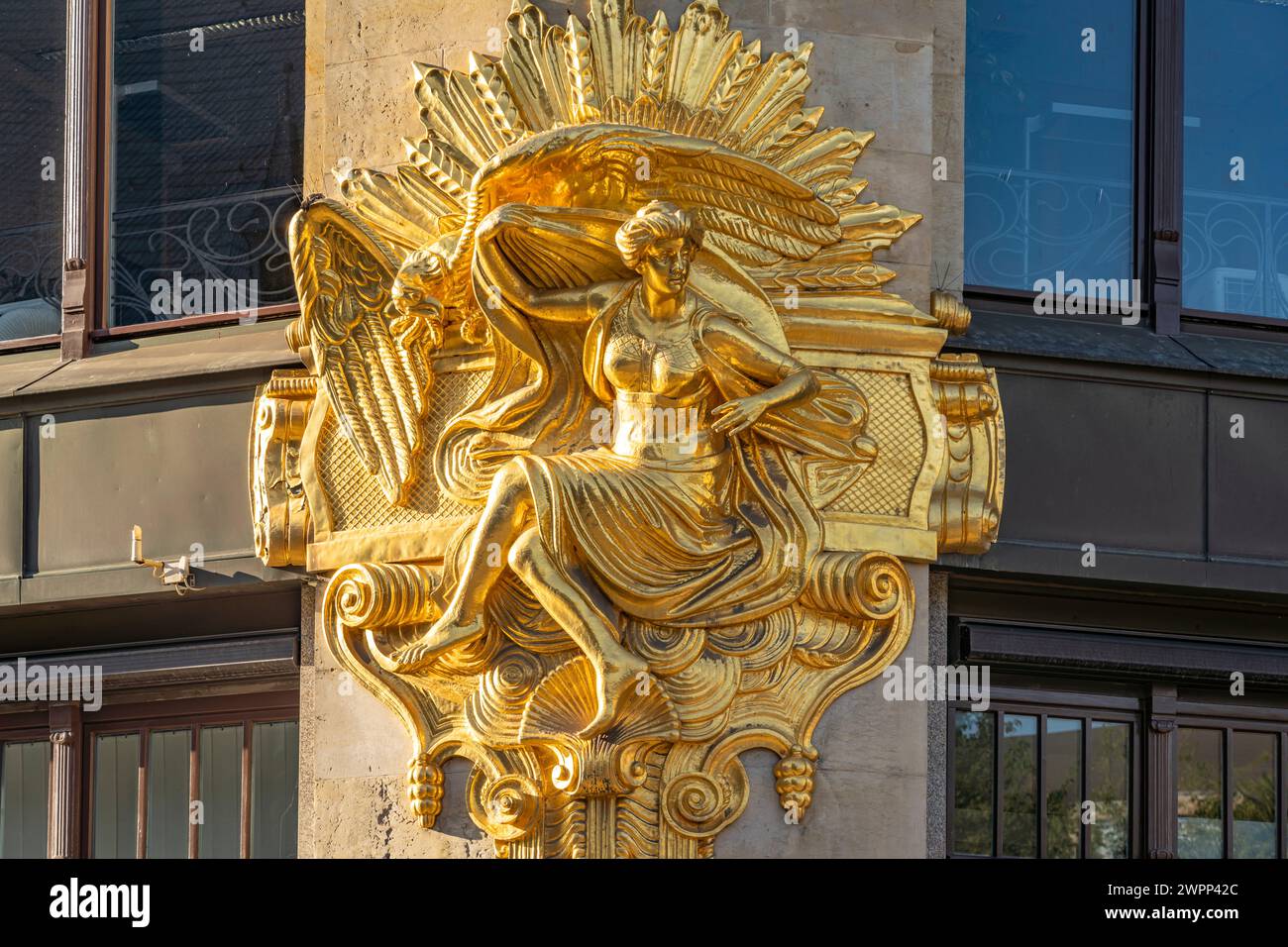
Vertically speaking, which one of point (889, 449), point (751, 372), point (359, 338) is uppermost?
point (359, 338)

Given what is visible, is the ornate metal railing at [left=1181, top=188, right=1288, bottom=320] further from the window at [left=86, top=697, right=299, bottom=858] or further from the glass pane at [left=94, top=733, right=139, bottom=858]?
the glass pane at [left=94, top=733, right=139, bottom=858]

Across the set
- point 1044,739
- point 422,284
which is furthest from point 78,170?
point 1044,739

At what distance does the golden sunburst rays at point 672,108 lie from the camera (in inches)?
488

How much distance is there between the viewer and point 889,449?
12.4 metres

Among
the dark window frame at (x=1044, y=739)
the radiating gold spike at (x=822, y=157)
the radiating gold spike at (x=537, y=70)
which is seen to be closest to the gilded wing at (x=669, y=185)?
the radiating gold spike at (x=822, y=157)

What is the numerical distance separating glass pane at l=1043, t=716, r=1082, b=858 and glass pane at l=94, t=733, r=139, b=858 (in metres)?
4.53

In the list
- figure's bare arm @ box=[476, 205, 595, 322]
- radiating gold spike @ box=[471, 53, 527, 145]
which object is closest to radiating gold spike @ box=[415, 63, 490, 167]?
radiating gold spike @ box=[471, 53, 527, 145]

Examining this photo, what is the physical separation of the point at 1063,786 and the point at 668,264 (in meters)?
3.35

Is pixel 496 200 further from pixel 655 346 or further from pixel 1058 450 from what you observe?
pixel 1058 450

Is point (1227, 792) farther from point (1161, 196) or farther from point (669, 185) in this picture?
point (669, 185)

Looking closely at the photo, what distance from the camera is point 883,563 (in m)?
12.2

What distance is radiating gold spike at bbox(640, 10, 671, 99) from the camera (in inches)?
488

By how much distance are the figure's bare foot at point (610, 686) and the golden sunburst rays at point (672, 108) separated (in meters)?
1.88

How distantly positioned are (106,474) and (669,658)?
339 centimetres
